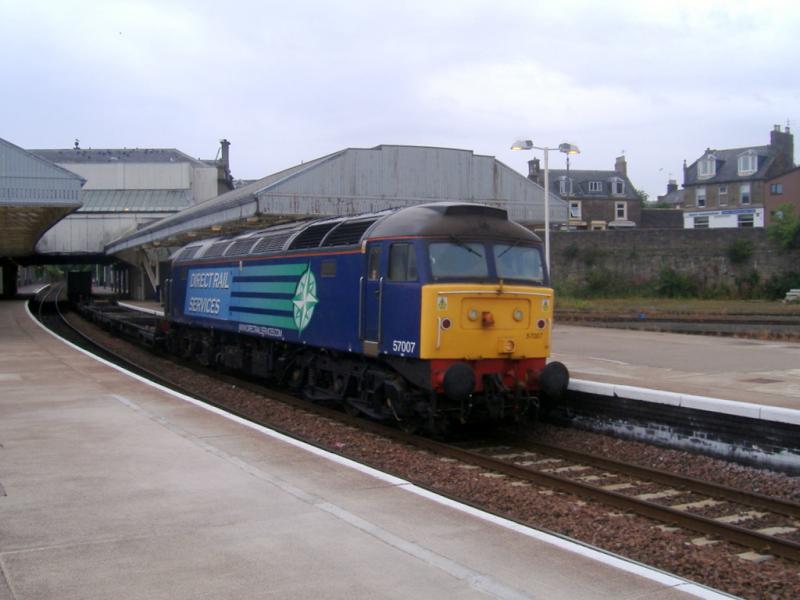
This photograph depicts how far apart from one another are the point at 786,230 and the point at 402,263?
40069 millimetres

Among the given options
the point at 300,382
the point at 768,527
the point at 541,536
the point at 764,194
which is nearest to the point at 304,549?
the point at 541,536

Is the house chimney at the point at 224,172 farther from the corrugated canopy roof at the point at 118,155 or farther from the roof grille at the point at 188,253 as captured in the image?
the roof grille at the point at 188,253

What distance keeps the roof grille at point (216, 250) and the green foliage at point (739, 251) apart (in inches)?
1366

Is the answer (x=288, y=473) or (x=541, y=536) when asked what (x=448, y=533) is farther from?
(x=288, y=473)

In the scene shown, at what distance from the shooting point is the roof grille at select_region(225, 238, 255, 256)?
16.4 meters

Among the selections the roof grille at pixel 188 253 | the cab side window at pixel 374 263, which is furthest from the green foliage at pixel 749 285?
the cab side window at pixel 374 263

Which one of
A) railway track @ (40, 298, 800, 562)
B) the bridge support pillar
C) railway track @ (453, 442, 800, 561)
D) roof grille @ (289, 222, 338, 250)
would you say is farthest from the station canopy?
the bridge support pillar

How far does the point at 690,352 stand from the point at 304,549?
581 inches

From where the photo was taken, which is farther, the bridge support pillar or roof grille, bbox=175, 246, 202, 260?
the bridge support pillar

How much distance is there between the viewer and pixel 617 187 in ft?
218

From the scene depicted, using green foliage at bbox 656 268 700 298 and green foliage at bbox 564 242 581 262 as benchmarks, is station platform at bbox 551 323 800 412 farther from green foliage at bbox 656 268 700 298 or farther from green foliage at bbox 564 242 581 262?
green foliage at bbox 564 242 581 262

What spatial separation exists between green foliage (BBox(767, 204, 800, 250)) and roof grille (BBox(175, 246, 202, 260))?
35405 millimetres

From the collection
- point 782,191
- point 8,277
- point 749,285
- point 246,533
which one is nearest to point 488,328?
point 246,533

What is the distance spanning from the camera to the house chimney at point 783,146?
197ft
